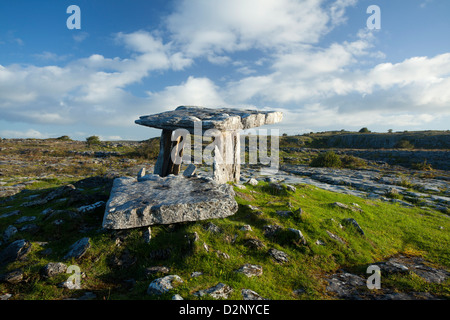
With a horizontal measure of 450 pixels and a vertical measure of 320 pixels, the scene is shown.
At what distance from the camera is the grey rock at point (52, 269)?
16.3 ft

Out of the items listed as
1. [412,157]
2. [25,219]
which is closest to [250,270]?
[25,219]

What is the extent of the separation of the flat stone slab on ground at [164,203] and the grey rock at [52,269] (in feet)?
3.90

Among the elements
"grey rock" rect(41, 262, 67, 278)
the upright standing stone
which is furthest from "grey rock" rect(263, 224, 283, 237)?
"grey rock" rect(41, 262, 67, 278)

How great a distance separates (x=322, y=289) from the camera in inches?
205

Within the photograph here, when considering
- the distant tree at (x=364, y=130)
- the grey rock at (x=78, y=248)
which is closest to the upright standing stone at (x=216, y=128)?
the grey rock at (x=78, y=248)

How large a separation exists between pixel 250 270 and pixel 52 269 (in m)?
4.33

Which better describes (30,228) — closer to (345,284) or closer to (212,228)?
(212,228)

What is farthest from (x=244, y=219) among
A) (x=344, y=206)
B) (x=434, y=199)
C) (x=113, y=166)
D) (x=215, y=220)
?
(x=113, y=166)

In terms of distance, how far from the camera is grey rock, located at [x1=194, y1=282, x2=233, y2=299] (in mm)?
4264

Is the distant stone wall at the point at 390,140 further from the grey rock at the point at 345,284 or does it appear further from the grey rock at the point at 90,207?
the grey rock at the point at 90,207

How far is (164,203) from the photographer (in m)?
6.61

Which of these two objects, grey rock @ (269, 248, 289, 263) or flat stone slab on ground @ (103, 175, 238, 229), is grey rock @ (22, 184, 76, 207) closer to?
flat stone slab on ground @ (103, 175, 238, 229)

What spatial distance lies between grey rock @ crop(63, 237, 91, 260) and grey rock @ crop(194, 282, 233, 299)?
3298 mm

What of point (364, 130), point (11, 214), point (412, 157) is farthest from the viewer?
point (364, 130)
